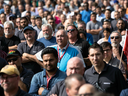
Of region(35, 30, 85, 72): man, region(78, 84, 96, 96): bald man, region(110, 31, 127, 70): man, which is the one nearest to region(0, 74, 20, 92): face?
region(78, 84, 96, 96): bald man

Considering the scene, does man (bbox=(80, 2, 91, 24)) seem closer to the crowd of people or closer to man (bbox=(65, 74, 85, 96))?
the crowd of people

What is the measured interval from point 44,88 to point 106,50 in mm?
2161

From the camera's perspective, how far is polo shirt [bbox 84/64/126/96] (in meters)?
5.29

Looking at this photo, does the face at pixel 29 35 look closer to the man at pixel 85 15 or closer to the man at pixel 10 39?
the man at pixel 10 39

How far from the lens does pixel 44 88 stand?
523 cm

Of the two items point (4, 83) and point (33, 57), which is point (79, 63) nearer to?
point (4, 83)

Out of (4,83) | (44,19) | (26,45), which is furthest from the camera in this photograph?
(44,19)

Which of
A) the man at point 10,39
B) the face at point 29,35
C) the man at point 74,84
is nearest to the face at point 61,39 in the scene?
the face at point 29,35

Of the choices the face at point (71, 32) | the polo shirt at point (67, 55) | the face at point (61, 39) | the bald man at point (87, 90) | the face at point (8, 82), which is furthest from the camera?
the face at point (71, 32)

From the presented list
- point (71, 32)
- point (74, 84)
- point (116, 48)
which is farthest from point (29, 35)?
point (74, 84)

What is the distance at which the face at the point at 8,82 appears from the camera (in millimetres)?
4230

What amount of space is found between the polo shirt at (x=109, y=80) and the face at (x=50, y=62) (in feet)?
2.96

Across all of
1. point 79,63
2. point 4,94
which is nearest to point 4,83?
point 4,94

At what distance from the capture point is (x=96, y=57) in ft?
18.2
